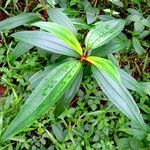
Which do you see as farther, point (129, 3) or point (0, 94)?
point (129, 3)

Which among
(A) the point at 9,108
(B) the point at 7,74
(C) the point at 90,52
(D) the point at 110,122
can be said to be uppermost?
(C) the point at 90,52

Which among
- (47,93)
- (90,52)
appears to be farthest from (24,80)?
(47,93)

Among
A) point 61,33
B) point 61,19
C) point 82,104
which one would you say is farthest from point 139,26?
point 61,33

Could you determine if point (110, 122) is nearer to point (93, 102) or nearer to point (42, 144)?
point (93, 102)

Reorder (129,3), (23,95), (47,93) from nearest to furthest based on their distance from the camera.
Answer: (47,93)
(23,95)
(129,3)

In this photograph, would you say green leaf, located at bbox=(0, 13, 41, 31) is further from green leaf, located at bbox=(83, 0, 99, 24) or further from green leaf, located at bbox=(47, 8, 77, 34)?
green leaf, located at bbox=(83, 0, 99, 24)

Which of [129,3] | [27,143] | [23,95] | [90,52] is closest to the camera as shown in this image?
[90,52]

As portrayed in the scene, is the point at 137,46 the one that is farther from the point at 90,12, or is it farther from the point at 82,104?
the point at 82,104
